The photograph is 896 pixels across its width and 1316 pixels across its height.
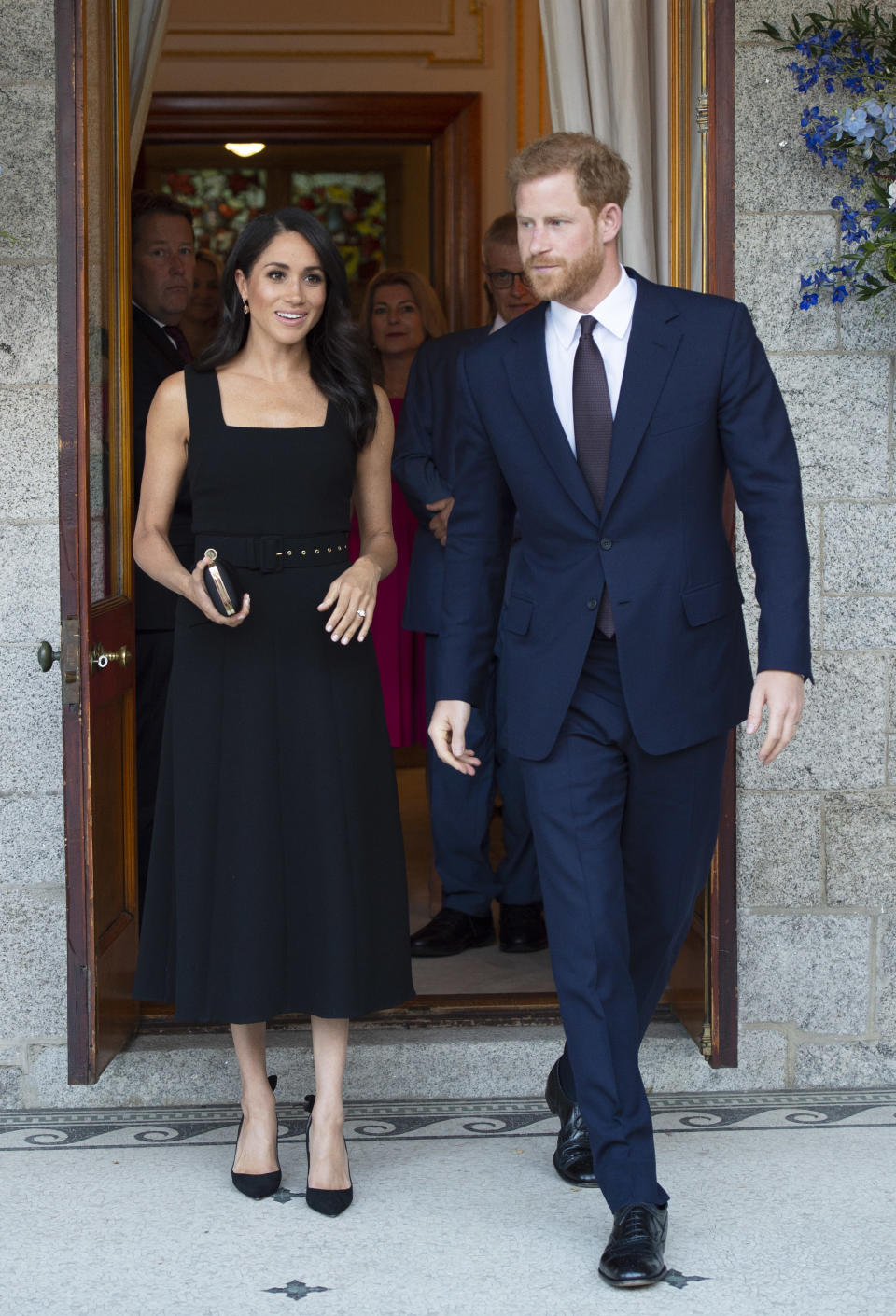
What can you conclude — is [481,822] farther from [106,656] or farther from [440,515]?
[106,656]

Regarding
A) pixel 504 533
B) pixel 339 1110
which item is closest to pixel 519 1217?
pixel 339 1110

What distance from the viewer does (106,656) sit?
3.25 metres

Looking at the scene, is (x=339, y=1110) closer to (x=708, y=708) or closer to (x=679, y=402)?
(x=708, y=708)

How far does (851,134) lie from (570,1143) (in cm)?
203

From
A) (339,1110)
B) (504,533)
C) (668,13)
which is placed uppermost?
(668,13)

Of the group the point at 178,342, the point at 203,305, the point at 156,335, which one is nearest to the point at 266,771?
the point at 156,335

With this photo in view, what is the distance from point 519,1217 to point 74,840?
1076 mm

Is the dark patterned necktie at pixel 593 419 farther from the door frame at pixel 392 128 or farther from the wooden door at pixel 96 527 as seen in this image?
the door frame at pixel 392 128

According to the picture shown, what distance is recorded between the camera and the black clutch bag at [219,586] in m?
2.68

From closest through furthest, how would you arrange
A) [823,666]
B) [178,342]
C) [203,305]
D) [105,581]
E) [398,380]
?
[105,581], [823,666], [178,342], [398,380], [203,305]

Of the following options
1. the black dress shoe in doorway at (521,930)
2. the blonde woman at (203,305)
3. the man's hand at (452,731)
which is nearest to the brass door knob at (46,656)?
the man's hand at (452,731)

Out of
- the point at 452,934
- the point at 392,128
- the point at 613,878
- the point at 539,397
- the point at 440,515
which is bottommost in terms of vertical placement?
the point at 452,934

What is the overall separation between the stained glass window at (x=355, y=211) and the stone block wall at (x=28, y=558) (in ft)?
16.7

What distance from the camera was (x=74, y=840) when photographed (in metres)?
3.09
